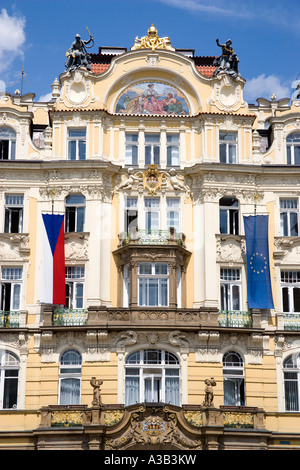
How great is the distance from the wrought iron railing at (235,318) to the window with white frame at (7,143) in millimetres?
14125

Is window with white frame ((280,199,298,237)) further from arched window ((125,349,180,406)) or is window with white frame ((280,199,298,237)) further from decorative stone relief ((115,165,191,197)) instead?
arched window ((125,349,180,406))

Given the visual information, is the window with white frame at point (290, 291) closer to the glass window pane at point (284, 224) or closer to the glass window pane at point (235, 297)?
the glass window pane at point (284, 224)

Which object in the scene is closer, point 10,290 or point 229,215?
point 10,290

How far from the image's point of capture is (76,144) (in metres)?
51.6

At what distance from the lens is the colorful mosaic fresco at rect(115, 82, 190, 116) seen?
2063 inches

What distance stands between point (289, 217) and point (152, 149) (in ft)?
26.8

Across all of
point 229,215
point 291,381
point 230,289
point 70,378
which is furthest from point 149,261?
point 291,381

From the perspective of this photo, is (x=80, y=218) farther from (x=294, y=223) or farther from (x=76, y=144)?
(x=294, y=223)

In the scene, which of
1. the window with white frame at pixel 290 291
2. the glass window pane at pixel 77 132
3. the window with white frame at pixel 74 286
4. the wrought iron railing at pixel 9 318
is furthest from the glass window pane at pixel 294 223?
the wrought iron railing at pixel 9 318

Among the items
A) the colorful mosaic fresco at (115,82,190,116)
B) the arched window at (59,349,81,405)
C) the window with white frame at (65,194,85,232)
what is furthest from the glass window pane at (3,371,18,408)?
the colorful mosaic fresco at (115,82,190,116)

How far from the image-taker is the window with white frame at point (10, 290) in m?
49.2

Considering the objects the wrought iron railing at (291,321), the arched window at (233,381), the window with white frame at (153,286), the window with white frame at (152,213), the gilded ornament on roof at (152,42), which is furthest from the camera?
the gilded ornament on roof at (152,42)

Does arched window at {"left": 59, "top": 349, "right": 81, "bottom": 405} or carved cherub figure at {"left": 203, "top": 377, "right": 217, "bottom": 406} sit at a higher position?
arched window at {"left": 59, "top": 349, "right": 81, "bottom": 405}

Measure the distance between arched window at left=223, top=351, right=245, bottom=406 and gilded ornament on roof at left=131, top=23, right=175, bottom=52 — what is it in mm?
17218
